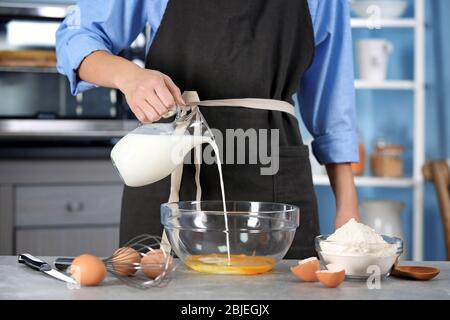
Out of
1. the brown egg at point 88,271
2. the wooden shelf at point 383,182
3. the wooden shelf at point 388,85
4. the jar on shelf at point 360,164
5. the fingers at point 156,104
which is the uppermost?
the wooden shelf at point 388,85

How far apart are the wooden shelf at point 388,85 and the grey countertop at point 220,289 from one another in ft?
7.22

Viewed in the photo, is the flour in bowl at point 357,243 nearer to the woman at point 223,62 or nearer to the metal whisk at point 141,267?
the metal whisk at point 141,267

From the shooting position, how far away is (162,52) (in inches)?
60.3

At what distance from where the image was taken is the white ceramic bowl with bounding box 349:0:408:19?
3.30 m

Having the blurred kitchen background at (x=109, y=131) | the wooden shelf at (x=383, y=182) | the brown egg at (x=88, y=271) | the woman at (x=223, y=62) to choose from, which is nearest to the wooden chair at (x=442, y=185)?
the blurred kitchen background at (x=109, y=131)

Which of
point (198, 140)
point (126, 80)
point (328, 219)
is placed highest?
point (126, 80)

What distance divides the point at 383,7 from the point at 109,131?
1.26m

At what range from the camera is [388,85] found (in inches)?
128

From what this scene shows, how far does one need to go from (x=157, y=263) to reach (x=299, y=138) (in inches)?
25.3

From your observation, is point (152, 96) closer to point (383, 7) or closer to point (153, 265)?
point (153, 265)

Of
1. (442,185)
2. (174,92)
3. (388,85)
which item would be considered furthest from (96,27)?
(388,85)

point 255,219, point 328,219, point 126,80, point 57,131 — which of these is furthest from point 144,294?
point 328,219

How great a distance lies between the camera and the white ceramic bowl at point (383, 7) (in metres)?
3.30

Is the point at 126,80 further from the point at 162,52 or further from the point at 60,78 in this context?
the point at 60,78
